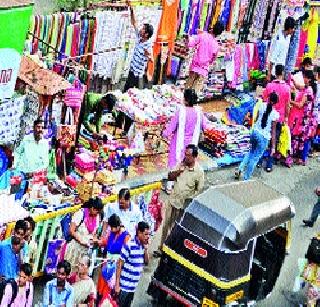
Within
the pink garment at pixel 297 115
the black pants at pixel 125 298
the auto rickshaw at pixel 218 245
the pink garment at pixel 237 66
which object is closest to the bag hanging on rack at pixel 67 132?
the auto rickshaw at pixel 218 245

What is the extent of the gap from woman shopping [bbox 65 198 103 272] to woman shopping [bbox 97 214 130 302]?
0.18m

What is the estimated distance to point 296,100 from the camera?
1623 cm

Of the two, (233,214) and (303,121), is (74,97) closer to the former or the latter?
(233,214)

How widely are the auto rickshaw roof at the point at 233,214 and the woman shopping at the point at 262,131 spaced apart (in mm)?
3330

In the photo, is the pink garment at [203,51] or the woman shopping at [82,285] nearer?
the woman shopping at [82,285]

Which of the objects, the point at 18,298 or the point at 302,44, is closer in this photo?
the point at 18,298

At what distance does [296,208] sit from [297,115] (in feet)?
6.14

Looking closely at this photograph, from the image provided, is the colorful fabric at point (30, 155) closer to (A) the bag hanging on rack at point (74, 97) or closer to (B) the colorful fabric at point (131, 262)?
(A) the bag hanging on rack at point (74, 97)

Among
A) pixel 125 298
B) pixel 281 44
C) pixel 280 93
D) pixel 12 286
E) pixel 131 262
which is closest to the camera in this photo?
pixel 12 286

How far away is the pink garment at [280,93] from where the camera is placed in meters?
15.5

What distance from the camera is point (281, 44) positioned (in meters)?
18.3

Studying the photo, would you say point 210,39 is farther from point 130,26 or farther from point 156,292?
point 156,292

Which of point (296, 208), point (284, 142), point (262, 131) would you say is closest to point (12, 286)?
point (262, 131)

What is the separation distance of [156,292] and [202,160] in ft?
15.6
